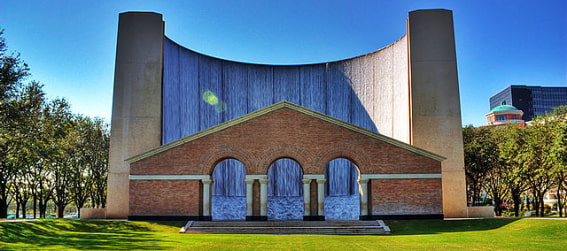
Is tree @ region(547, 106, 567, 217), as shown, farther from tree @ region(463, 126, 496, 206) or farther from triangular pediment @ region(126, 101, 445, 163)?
triangular pediment @ region(126, 101, 445, 163)

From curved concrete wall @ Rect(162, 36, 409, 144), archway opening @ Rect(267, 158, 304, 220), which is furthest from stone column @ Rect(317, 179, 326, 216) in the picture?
archway opening @ Rect(267, 158, 304, 220)

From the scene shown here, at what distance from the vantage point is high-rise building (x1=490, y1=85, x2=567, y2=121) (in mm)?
152250

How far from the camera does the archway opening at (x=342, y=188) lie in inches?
1818

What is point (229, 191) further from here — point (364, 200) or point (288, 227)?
point (288, 227)

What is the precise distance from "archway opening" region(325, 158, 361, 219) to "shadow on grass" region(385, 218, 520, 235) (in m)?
14.5

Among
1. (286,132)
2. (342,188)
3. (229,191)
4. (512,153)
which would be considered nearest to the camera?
(286,132)

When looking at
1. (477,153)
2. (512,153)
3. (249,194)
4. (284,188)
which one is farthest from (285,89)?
(512,153)

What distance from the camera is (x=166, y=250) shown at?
19.0 m

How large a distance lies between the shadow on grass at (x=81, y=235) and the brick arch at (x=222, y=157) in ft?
18.0

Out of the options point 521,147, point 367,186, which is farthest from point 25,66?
point 521,147

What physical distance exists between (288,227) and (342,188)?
1850cm

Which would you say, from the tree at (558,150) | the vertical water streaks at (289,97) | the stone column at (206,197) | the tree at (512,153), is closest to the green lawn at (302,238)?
the stone column at (206,197)

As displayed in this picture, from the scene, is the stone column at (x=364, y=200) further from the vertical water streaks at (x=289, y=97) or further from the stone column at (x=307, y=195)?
the vertical water streaks at (x=289, y=97)

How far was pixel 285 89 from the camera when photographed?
165 feet
